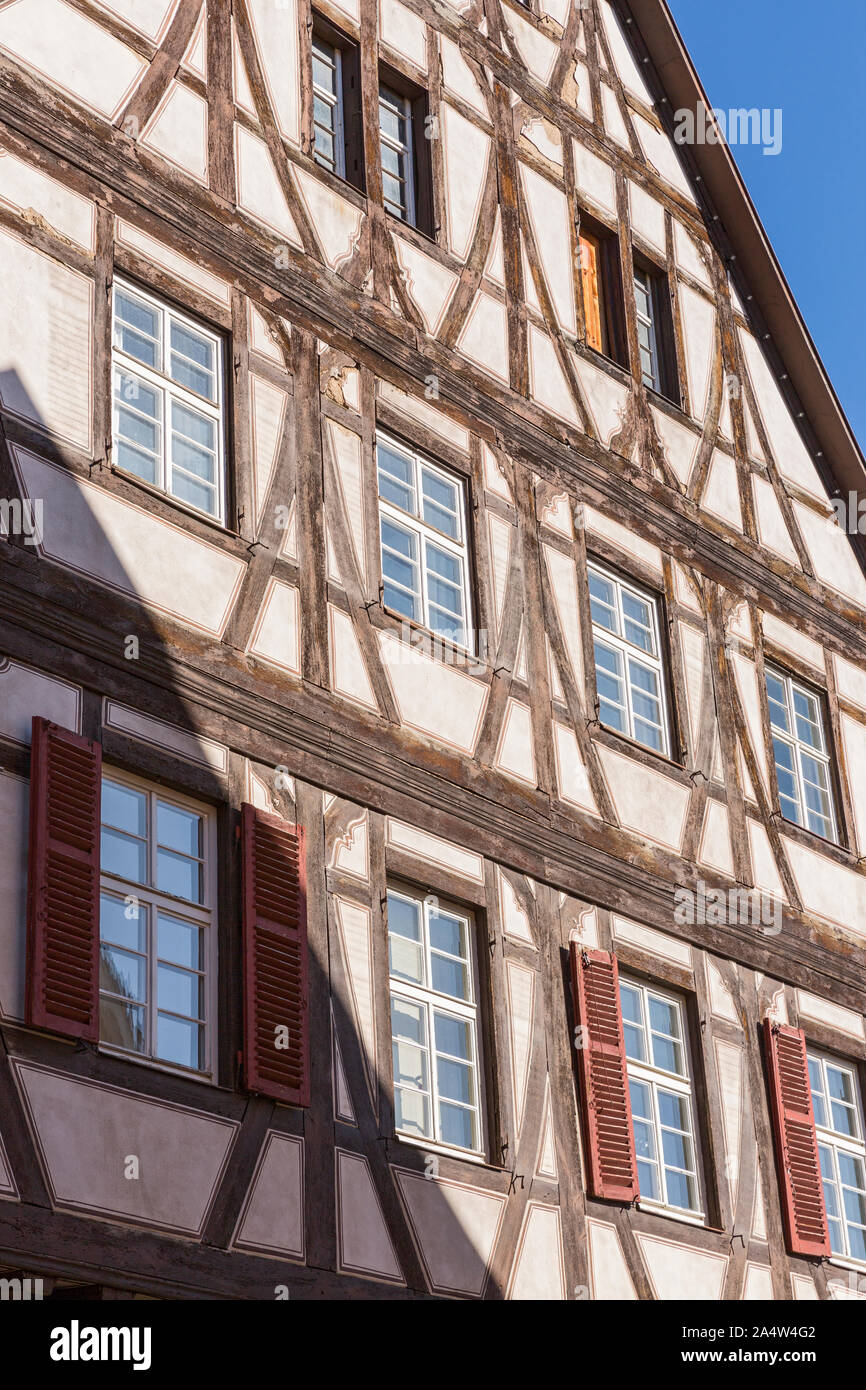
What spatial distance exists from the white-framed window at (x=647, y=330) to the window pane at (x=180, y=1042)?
718cm

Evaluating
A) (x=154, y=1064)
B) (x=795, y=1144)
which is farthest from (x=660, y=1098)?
(x=154, y=1064)

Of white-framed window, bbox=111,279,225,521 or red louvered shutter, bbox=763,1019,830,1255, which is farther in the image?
red louvered shutter, bbox=763,1019,830,1255

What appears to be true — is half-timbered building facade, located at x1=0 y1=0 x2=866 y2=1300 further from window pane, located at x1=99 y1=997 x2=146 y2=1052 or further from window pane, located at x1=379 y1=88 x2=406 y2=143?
window pane, located at x1=379 y1=88 x2=406 y2=143

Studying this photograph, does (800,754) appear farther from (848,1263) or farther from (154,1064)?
(154,1064)

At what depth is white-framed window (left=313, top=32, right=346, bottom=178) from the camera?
527 inches

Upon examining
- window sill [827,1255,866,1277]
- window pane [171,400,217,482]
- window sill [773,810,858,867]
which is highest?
window pane [171,400,217,482]

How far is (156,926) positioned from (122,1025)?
56 centimetres

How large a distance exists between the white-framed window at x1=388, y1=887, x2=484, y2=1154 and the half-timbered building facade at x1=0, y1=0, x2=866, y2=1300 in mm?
28

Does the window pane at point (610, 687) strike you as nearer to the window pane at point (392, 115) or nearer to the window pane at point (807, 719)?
the window pane at point (807, 719)

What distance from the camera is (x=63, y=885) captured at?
9445 mm

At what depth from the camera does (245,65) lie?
12.8 metres
